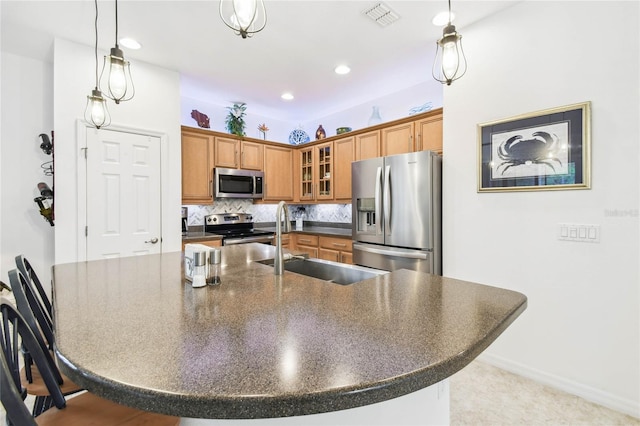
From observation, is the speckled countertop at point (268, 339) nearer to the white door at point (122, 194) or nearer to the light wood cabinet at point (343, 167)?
the white door at point (122, 194)

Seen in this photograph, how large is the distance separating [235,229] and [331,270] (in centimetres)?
278

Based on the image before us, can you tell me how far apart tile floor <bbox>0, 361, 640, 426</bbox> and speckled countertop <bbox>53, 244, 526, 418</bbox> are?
1076 millimetres

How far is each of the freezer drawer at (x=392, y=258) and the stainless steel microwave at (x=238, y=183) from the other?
1.71 meters

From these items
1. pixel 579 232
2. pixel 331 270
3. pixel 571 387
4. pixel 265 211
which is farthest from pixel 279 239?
pixel 265 211

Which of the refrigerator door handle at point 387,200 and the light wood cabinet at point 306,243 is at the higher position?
the refrigerator door handle at point 387,200

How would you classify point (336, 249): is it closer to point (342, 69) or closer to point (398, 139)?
point (398, 139)

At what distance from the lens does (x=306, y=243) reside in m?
4.33

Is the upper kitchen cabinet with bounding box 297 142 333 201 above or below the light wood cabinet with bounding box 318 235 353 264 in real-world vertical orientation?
above

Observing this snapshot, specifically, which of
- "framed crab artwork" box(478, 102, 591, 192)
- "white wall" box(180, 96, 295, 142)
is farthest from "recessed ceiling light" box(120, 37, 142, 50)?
"framed crab artwork" box(478, 102, 591, 192)

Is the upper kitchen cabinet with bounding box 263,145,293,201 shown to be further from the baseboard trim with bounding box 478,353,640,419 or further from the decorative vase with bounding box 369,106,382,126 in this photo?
the baseboard trim with bounding box 478,353,640,419

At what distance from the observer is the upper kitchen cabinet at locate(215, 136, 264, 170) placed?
13.0ft

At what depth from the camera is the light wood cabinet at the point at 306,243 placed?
420 centimetres

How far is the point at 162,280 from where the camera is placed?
4.73 feet

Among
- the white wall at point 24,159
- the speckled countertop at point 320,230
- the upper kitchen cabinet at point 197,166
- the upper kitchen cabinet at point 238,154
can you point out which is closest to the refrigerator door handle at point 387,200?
the speckled countertop at point 320,230
